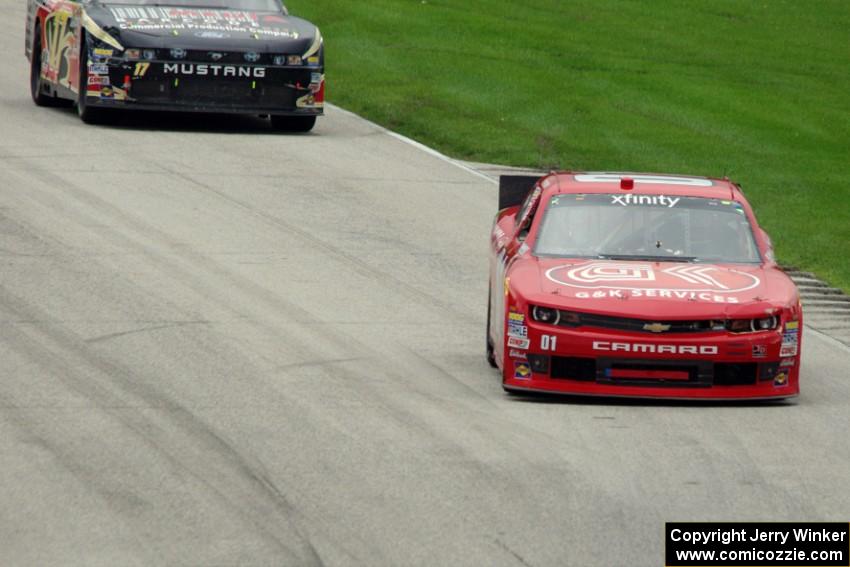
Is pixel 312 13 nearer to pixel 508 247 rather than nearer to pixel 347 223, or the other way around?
pixel 347 223

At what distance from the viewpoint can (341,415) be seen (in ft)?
32.4

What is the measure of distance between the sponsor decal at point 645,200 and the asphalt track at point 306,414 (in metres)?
1.40

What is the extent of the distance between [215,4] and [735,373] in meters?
11.1

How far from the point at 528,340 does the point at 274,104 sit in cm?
969

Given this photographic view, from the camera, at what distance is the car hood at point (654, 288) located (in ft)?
34.5

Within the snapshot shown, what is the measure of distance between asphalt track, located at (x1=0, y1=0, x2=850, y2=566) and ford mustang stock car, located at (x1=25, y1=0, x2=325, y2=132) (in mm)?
1999

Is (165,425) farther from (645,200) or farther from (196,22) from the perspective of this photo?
(196,22)

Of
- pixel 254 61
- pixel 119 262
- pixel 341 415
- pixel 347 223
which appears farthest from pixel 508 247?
pixel 254 61

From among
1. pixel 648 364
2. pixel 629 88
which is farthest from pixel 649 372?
pixel 629 88

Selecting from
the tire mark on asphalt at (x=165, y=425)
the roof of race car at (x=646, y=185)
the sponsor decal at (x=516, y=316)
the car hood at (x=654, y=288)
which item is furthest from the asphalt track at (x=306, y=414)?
the roof of race car at (x=646, y=185)

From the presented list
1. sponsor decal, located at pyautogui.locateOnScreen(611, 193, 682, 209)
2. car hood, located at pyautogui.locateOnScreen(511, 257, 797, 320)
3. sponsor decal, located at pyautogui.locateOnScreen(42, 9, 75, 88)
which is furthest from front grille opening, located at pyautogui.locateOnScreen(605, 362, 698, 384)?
sponsor decal, located at pyautogui.locateOnScreen(42, 9, 75, 88)

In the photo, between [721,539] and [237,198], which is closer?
[721,539]

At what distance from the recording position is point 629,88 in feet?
83.1

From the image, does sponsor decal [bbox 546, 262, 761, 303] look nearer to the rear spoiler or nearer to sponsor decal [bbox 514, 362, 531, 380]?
sponsor decal [bbox 514, 362, 531, 380]
